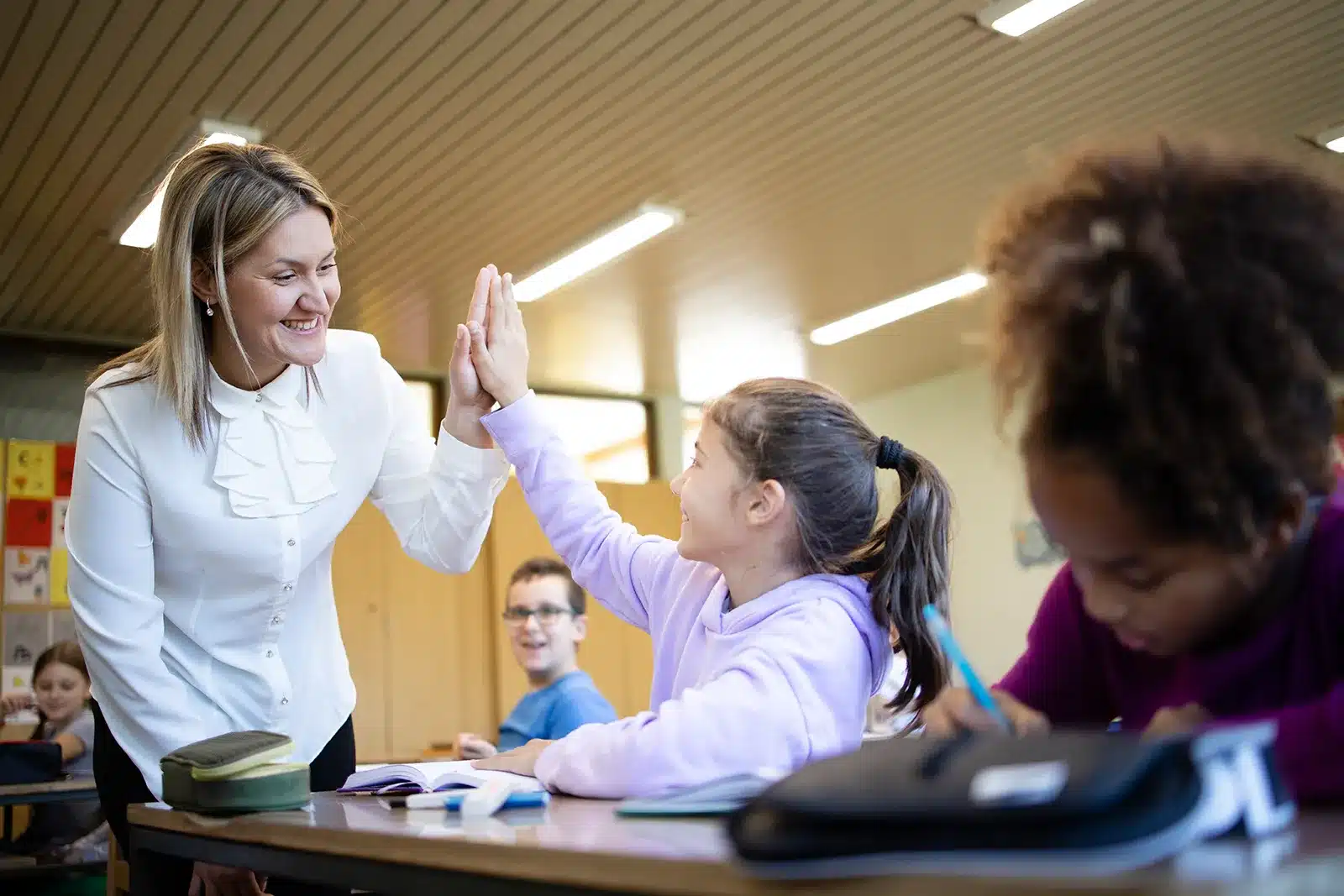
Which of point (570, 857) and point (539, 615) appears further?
point (539, 615)

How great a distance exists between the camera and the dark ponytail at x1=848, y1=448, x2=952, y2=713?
1338mm

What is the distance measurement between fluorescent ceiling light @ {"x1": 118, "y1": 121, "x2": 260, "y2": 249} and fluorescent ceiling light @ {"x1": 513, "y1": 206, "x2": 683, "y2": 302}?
4.14 feet

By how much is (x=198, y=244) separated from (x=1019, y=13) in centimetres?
302

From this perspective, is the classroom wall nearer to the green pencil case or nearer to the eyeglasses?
the eyeglasses

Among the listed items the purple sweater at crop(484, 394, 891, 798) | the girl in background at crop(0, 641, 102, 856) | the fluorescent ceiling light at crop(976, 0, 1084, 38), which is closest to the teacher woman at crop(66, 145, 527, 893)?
the purple sweater at crop(484, 394, 891, 798)

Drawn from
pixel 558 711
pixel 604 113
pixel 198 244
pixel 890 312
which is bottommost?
pixel 558 711

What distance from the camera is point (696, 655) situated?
4.55 feet

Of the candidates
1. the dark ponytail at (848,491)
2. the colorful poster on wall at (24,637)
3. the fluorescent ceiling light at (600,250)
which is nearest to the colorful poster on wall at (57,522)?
the colorful poster on wall at (24,637)

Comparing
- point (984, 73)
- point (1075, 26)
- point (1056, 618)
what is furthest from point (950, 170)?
point (1056, 618)

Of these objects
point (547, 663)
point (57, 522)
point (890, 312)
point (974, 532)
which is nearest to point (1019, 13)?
point (547, 663)

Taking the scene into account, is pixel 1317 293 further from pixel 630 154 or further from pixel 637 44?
pixel 630 154

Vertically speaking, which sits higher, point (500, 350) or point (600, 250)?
point (600, 250)

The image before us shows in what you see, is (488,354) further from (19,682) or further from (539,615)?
(19,682)

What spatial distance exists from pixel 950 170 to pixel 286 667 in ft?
13.4
